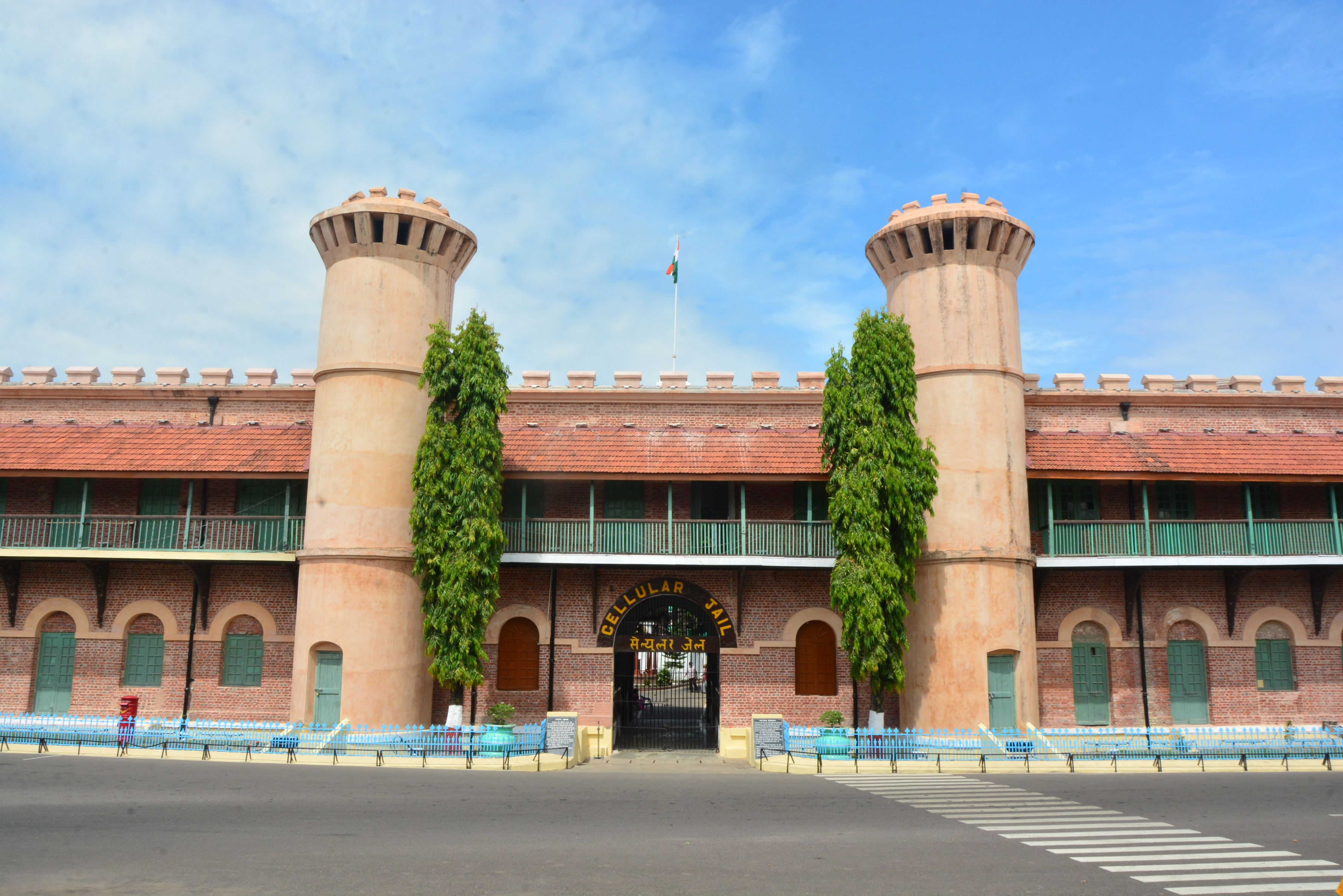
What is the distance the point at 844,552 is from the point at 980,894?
11000 millimetres

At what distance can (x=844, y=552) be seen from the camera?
19.0 m

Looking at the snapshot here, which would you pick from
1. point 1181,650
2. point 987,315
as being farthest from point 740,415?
point 1181,650

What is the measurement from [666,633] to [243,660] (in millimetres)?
9902

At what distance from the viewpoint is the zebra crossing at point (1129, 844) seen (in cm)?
864

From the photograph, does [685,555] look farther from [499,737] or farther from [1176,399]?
[1176,399]

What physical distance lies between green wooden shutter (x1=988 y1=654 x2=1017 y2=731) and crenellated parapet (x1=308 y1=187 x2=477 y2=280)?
15466 mm

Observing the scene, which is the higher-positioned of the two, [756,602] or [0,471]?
[0,471]

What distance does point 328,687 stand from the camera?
770 inches

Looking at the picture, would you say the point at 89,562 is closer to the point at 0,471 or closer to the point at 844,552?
the point at 0,471

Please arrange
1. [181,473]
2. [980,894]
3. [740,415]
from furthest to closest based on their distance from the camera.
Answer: [740,415] → [181,473] → [980,894]

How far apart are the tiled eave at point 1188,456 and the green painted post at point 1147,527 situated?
50 cm

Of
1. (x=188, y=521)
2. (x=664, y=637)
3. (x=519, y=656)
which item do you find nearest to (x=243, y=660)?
(x=188, y=521)

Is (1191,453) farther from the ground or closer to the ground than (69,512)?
farther from the ground

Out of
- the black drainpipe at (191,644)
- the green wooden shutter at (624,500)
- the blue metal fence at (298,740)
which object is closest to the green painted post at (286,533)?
the black drainpipe at (191,644)
